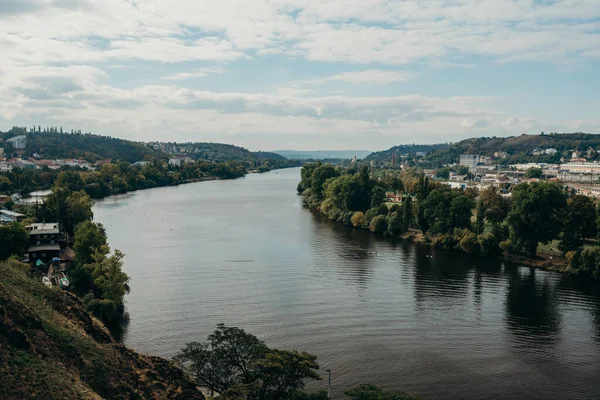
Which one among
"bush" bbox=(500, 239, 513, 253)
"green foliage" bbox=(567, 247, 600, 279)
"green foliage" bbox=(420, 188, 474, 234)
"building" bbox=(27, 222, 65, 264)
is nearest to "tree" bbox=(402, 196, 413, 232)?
"green foliage" bbox=(420, 188, 474, 234)

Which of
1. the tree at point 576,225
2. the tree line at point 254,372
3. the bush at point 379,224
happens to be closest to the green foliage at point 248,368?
the tree line at point 254,372

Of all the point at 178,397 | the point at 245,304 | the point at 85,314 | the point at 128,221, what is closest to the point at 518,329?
the point at 245,304

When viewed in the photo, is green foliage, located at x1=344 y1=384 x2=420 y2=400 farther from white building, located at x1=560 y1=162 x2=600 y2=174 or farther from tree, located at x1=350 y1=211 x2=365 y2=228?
white building, located at x1=560 y1=162 x2=600 y2=174

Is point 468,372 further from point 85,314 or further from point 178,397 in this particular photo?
point 85,314

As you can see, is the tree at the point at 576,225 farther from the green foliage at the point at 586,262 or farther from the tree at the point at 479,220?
the tree at the point at 479,220

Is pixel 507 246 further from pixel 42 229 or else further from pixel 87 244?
pixel 42 229
